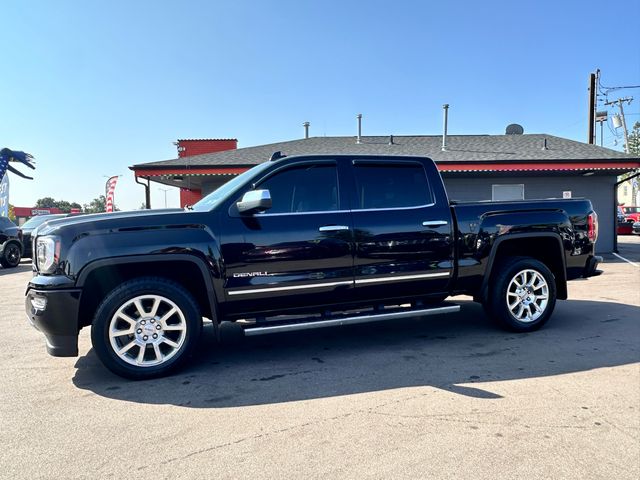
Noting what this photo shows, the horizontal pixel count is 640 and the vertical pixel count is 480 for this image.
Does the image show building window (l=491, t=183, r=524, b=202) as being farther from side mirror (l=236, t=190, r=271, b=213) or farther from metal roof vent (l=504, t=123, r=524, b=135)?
side mirror (l=236, t=190, r=271, b=213)

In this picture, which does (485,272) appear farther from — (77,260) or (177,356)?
(77,260)

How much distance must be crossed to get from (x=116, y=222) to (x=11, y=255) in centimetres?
1342

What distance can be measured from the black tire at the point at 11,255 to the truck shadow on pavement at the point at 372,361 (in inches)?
477

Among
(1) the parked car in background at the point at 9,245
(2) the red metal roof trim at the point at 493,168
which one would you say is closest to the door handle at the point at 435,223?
(2) the red metal roof trim at the point at 493,168

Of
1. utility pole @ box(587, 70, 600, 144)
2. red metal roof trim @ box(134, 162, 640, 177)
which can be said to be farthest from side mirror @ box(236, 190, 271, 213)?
utility pole @ box(587, 70, 600, 144)

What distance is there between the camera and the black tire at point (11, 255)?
14148mm

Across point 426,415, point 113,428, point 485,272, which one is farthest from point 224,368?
point 485,272

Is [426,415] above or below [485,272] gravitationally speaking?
below

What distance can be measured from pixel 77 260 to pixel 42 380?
1.18 metres

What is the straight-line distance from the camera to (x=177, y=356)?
3875 mm

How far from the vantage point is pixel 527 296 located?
5.12 m

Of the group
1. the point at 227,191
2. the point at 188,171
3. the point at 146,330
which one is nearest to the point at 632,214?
the point at 188,171

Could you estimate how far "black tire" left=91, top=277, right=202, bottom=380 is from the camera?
12.2 ft

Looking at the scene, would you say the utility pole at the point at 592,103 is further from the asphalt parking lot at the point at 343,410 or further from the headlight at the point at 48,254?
the headlight at the point at 48,254
